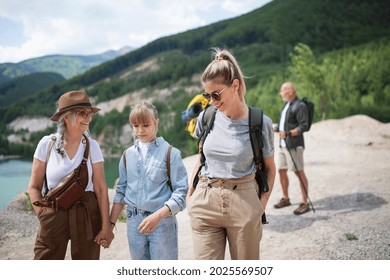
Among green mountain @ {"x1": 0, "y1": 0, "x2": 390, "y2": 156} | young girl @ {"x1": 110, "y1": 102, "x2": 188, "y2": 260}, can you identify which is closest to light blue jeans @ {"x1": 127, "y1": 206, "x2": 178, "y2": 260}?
young girl @ {"x1": 110, "y1": 102, "x2": 188, "y2": 260}

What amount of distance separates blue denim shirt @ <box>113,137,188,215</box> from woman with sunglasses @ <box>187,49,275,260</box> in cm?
19

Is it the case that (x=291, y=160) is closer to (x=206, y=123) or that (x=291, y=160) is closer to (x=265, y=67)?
(x=206, y=123)

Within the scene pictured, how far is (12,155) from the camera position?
5.27 meters

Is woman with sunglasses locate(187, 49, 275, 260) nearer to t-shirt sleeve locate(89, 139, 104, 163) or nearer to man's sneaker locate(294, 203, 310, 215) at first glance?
t-shirt sleeve locate(89, 139, 104, 163)

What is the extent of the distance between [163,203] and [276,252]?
88.3 inches

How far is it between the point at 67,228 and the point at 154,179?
627 mm

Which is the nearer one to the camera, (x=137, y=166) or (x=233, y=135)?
(x=233, y=135)

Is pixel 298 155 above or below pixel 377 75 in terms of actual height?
below

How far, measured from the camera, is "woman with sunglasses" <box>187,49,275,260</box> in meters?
2.10

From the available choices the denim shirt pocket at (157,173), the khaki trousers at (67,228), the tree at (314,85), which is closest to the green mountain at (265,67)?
the tree at (314,85)

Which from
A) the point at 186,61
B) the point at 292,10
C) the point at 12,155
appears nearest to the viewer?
the point at 12,155

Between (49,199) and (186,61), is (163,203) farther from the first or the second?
(186,61)
